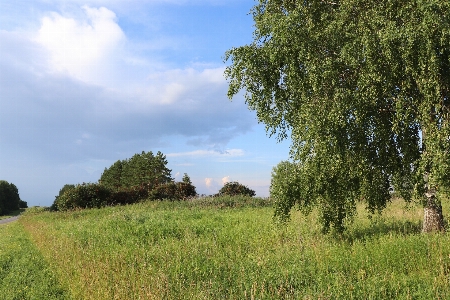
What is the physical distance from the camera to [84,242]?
15367mm

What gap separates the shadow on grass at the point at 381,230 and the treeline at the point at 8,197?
6305 cm

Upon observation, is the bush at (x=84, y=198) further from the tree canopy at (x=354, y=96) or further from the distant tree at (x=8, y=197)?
the distant tree at (x=8, y=197)

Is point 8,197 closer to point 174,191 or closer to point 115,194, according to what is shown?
point 115,194

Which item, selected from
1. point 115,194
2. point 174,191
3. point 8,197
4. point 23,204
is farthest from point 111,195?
point 23,204

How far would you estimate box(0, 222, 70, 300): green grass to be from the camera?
10.2 m

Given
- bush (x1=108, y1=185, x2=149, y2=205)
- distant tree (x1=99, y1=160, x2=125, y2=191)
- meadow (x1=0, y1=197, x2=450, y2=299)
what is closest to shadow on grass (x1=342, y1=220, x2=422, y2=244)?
meadow (x1=0, y1=197, x2=450, y2=299)

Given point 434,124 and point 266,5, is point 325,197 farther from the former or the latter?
point 266,5

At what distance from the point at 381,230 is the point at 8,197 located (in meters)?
69.9

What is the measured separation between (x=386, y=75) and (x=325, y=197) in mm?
4747

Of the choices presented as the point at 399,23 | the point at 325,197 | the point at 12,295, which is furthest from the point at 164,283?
the point at 399,23

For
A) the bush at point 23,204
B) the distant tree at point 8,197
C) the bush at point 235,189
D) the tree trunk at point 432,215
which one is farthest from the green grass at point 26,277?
the bush at point 23,204

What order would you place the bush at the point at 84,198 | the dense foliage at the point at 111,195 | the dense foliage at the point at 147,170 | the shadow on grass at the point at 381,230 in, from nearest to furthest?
the shadow on grass at the point at 381,230, the bush at the point at 84,198, the dense foliage at the point at 111,195, the dense foliage at the point at 147,170

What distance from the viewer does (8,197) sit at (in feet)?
223

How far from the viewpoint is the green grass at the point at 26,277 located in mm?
10195
